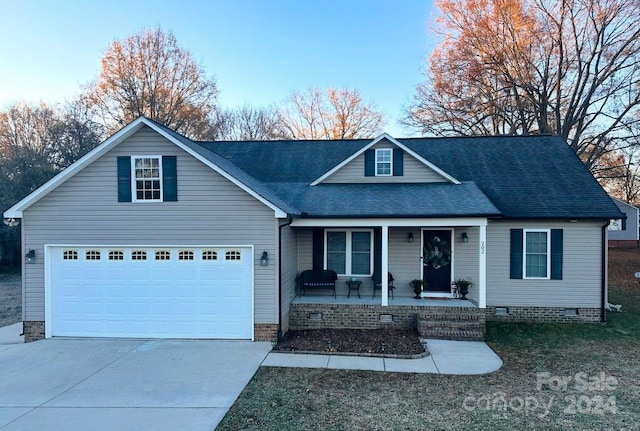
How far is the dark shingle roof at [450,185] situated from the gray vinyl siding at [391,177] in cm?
24

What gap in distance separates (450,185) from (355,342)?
5.76 metres

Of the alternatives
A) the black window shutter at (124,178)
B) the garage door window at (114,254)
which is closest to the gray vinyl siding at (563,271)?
the black window shutter at (124,178)

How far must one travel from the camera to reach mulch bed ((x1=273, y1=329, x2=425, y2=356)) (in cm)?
819

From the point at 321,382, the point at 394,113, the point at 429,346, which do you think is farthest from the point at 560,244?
the point at 394,113

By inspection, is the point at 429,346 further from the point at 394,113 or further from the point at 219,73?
the point at 219,73

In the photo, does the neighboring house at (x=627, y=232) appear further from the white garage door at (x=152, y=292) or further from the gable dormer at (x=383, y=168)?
the white garage door at (x=152, y=292)

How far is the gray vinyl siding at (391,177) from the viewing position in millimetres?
11852

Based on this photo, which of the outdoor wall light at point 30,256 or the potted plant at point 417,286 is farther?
the potted plant at point 417,286

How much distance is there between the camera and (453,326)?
9.23 m

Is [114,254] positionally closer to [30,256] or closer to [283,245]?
[30,256]

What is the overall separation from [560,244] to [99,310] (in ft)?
40.8

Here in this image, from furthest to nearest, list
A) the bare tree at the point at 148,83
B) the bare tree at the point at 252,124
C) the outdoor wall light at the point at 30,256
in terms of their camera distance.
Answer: the bare tree at the point at 252,124, the bare tree at the point at 148,83, the outdoor wall light at the point at 30,256

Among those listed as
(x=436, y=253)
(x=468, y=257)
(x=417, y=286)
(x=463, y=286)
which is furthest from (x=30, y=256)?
(x=468, y=257)

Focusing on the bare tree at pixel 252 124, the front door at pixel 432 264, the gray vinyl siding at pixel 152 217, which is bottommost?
the front door at pixel 432 264
